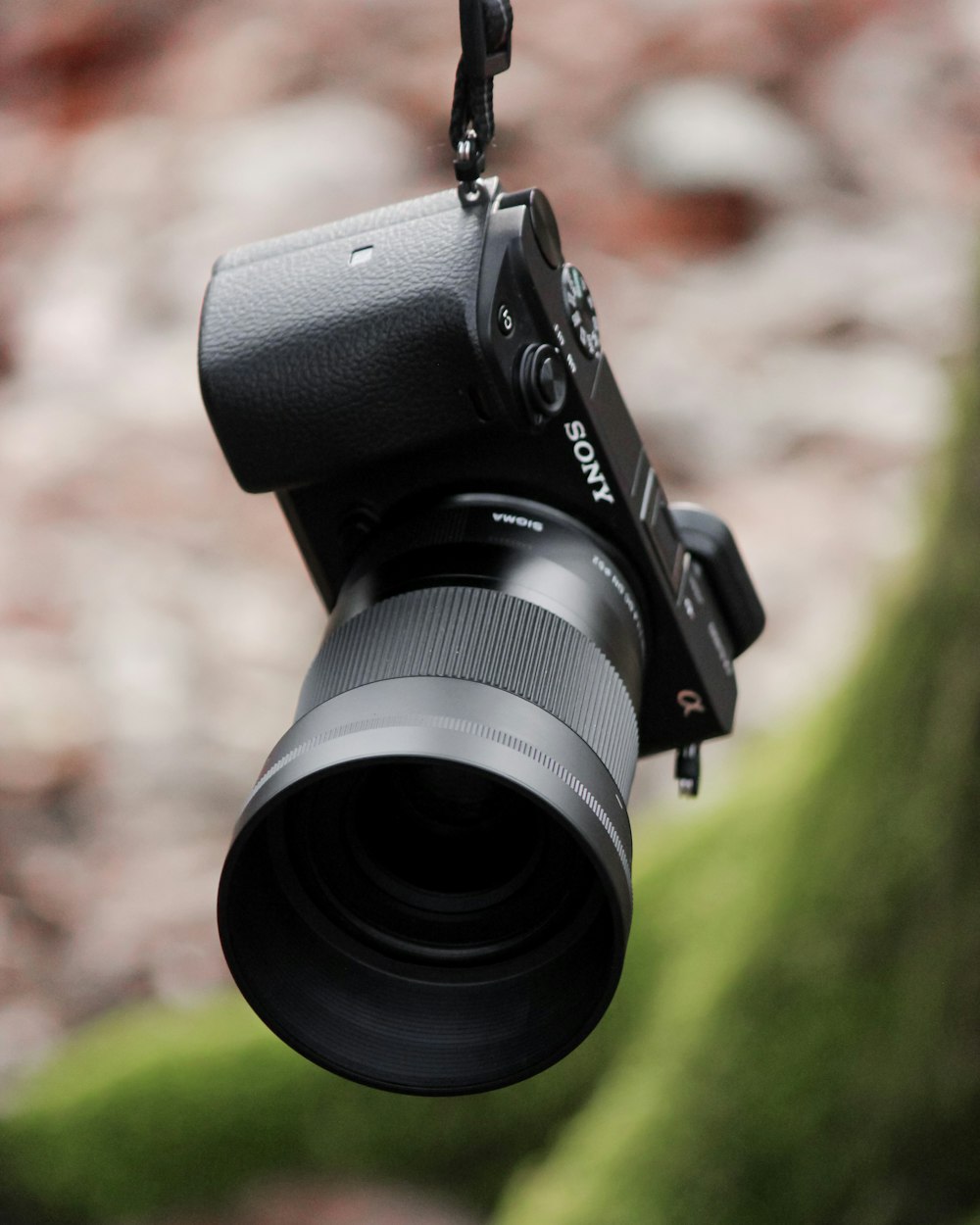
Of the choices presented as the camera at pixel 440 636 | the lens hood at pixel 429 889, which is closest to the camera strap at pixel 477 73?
the camera at pixel 440 636

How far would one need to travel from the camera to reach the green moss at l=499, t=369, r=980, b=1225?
5.39 ft

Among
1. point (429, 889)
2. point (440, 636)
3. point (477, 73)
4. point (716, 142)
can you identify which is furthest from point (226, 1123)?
point (716, 142)

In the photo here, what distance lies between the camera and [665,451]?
12.7ft

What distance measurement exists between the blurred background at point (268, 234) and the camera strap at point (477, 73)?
5.93 ft

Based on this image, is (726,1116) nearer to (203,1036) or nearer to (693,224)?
(203,1036)

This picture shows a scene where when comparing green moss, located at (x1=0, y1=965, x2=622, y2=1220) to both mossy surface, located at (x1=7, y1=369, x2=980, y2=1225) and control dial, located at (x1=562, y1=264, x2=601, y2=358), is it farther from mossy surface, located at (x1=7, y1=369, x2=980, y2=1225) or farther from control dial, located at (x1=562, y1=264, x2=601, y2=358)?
control dial, located at (x1=562, y1=264, x2=601, y2=358)

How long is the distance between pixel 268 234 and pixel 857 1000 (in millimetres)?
3066

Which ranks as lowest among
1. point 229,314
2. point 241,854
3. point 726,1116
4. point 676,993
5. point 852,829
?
point 676,993

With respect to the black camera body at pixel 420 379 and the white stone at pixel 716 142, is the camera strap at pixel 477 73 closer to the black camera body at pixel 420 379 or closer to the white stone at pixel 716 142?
the black camera body at pixel 420 379

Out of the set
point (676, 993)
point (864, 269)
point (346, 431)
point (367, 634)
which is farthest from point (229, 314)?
point (864, 269)

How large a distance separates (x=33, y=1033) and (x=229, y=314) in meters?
2.06

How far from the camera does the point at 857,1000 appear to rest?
1740 millimetres

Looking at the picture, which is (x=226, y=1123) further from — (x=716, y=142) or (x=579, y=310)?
(x=716, y=142)

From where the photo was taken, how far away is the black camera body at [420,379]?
987 millimetres
